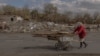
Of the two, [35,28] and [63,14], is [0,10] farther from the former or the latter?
[35,28]

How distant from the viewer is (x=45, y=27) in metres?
41.3

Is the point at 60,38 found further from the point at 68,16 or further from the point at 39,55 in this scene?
the point at 68,16

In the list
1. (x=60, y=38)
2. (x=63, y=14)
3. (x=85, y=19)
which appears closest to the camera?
(x=60, y=38)

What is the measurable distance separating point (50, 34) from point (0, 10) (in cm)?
7279

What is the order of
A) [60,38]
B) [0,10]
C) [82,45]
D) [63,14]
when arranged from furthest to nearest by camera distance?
[0,10] → [63,14] → [82,45] → [60,38]

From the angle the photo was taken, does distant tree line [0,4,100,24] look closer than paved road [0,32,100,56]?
No

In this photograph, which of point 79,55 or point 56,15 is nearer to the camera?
point 79,55

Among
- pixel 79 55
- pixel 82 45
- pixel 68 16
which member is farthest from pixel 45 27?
pixel 68 16

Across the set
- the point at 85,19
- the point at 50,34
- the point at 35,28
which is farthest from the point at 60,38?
the point at 85,19

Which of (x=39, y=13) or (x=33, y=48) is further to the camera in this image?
(x=39, y=13)

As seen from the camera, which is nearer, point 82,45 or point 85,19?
point 82,45

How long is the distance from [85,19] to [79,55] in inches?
2288

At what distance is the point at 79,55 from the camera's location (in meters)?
12.4

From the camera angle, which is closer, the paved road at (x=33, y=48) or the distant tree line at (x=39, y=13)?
the paved road at (x=33, y=48)
